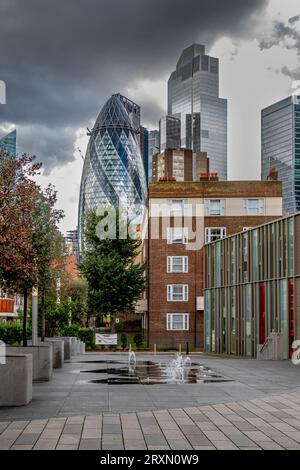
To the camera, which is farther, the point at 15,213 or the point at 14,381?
the point at 15,213

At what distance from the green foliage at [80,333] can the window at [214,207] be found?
47.6 feet

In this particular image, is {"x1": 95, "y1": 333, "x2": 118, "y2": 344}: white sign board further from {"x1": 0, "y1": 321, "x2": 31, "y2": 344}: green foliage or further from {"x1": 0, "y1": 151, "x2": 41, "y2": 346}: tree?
{"x1": 0, "y1": 151, "x2": 41, "y2": 346}: tree

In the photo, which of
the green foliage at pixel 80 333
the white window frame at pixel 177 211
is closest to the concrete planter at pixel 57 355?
the green foliage at pixel 80 333

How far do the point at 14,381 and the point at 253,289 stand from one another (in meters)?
27.5

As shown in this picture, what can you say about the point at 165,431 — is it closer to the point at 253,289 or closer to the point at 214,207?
the point at 253,289

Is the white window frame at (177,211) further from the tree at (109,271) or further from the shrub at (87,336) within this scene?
the shrub at (87,336)

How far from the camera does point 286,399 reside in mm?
16891

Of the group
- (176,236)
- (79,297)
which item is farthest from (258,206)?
(79,297)

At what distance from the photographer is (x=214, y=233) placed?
60.4 m

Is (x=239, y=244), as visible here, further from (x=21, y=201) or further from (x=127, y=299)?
(x=21, y=201)

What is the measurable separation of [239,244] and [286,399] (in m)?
27.2

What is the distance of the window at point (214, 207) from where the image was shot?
200 feet
